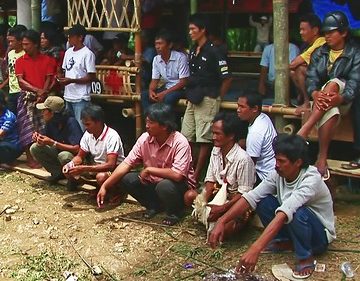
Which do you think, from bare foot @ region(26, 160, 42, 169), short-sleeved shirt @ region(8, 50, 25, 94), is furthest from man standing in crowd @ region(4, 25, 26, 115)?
bare foot @ region(26, 160, 42, 169)

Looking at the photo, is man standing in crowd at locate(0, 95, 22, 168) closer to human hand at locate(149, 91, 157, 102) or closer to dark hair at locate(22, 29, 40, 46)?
dark hair at locate(22, 29, 40, 46)

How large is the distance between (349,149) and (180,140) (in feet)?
7.59

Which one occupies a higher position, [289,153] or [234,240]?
[289,153]

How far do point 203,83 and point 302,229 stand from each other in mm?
2731

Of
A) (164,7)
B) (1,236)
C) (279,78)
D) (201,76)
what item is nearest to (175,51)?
(201,76)

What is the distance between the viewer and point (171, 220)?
21.1 ft

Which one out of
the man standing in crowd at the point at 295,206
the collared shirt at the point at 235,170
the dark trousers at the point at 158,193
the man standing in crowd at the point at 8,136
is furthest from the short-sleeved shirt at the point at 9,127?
the man standing in crowd at the point at 295,206

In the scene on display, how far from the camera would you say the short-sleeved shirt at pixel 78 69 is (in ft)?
27.0

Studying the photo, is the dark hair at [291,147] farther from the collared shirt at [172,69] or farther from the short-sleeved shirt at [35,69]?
the short-sleeved shirt at [35,69]

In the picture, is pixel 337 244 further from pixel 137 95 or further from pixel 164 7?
pixel 164 7

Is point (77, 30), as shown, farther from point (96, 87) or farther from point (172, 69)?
point (172, 69)

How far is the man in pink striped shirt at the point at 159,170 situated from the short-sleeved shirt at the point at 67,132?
1166 mm

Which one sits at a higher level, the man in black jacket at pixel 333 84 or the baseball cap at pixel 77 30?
the baseball cap at pixel 77 30

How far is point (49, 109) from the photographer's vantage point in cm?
759
